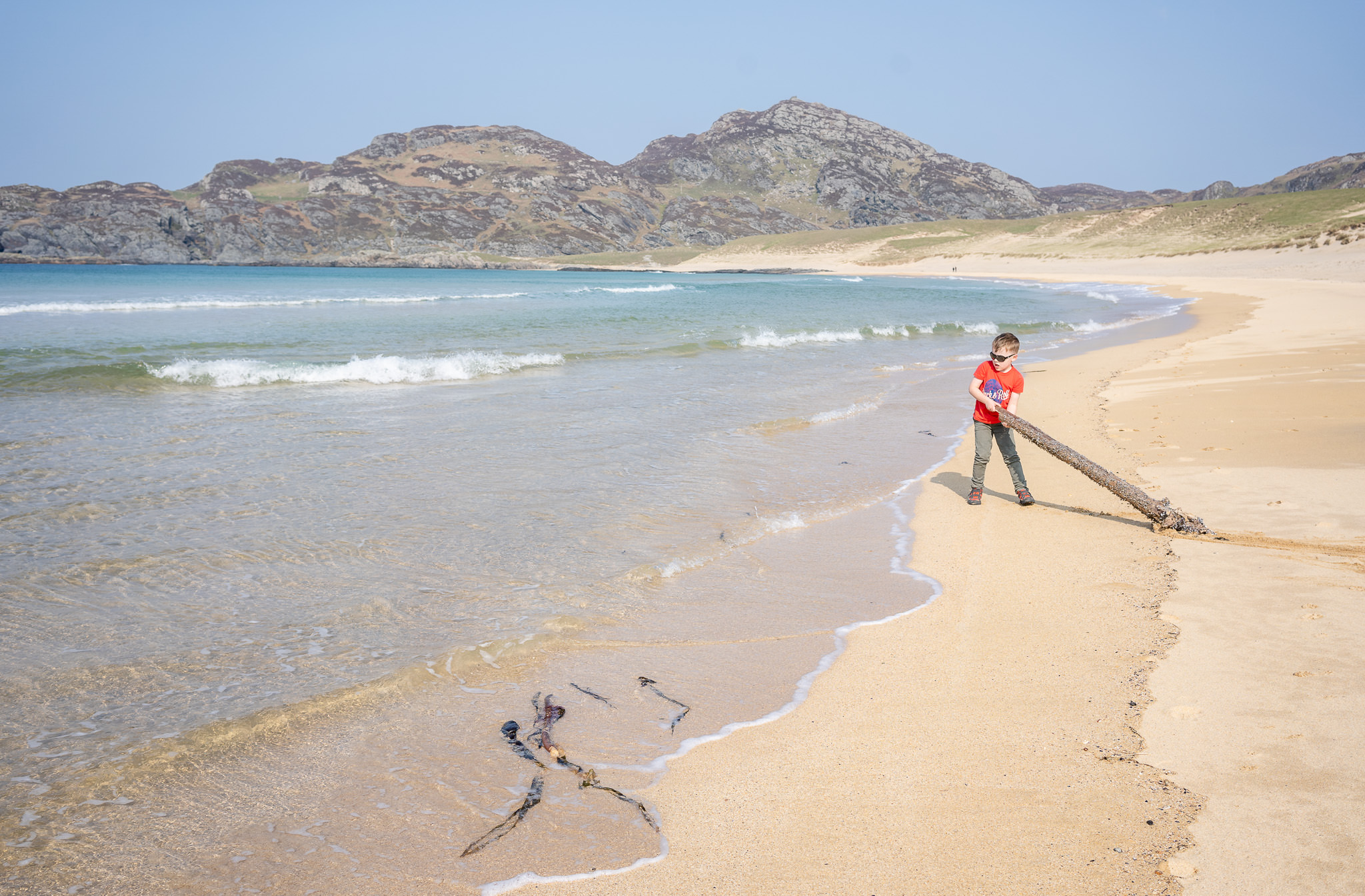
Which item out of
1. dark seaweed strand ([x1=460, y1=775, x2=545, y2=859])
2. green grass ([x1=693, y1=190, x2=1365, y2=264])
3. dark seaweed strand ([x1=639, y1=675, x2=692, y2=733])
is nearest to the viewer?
dark seaweed strand ([x1=460, y1=775, x2=545, y2=859])

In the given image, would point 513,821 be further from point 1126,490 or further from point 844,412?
point 844,412

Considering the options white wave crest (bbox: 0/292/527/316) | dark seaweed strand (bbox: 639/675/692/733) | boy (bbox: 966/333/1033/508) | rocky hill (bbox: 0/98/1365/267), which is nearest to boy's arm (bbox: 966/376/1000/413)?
boy (bbox: 966/333/1033/508)

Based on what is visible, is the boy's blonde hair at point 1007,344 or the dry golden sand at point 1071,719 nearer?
the dry golden sand at point 1071,719

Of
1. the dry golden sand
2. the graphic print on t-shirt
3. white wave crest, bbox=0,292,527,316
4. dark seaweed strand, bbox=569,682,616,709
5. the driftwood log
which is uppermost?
white wave crest, bbox=0,292,527,316

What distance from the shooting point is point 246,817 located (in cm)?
276

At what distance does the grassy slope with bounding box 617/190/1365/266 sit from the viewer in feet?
210

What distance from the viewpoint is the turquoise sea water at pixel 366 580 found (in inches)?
113

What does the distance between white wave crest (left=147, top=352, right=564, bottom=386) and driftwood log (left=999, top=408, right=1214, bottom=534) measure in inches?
448

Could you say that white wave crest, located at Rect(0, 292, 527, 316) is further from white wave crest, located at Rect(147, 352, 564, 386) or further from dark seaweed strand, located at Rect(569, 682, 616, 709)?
dark seaweed strand, located at Rect(569, 682, 616, 709)

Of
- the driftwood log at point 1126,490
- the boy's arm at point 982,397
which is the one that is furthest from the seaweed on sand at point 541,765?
the boy's arm at point 982,397

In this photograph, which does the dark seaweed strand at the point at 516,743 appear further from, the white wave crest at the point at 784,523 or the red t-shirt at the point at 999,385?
the red t-shirt at the point at 999,385

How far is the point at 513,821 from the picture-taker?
8.98 ft

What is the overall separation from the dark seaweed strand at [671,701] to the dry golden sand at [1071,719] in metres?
0.27

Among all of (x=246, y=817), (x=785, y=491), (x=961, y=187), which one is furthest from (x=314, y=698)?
(x=961, y=187)
